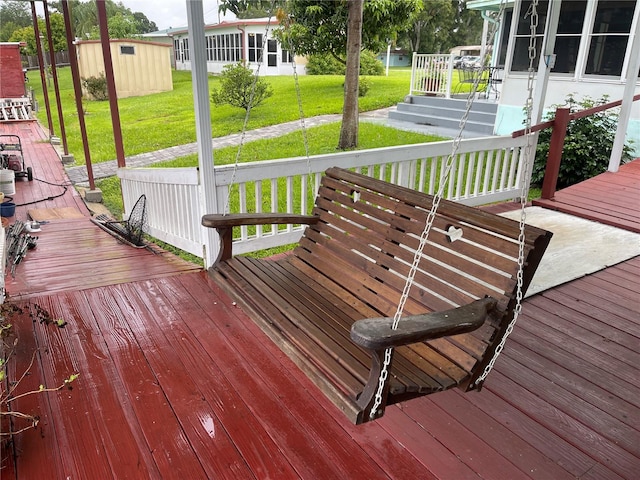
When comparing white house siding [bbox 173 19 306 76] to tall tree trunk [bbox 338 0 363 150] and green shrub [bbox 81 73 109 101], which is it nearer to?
green shrub [bbox 81 73 109 101]

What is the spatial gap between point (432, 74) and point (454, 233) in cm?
971

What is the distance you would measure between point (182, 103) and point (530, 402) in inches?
599

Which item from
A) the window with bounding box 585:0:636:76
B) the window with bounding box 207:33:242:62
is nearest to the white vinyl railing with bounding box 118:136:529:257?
the window with bounding box 585:0:636:76

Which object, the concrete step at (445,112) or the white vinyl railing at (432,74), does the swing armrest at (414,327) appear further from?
the white vinyl railing at (432,74)

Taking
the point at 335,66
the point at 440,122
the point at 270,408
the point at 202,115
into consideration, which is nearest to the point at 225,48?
the point at 335,66

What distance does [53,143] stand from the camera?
11.5 metres

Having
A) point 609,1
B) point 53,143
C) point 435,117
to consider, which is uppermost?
point 609,1

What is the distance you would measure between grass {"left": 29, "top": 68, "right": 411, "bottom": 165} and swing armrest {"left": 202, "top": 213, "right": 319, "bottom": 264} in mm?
7113

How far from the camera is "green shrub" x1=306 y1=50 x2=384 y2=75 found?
1881cm

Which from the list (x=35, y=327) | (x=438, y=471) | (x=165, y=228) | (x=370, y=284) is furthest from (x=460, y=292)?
(x=165, y=228)

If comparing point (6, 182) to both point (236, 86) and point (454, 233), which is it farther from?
point (454, 233)

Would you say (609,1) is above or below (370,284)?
above

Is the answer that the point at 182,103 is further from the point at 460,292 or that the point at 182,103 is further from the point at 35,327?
the point at 460,292

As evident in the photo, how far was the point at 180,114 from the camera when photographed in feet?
45.5
